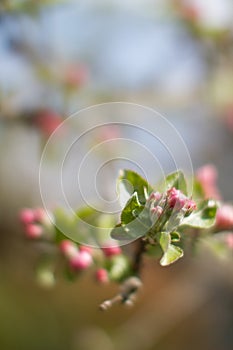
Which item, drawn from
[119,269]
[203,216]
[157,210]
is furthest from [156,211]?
[119,269]

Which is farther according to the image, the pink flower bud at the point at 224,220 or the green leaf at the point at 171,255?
the pink flower bud at the point at 224,220

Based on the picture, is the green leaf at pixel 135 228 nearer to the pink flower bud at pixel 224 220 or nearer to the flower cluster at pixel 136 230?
the flower cluster at pixel 136 230

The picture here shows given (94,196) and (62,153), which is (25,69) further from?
(94,196)

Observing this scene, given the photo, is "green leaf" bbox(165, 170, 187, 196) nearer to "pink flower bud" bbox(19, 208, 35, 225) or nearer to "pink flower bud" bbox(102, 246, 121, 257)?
"pink flower bud" bbox(102, 246, 121, 257)

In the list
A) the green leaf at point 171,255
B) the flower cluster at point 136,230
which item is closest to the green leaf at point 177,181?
the flower cluster at point 136,230

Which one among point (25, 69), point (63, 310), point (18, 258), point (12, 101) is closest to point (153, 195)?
point (12, 101)
